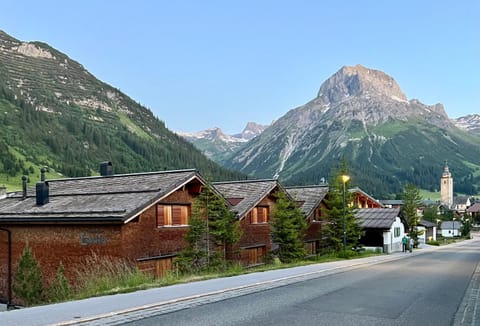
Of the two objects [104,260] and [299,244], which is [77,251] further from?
[299,244]

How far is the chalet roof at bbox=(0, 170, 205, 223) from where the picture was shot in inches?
870

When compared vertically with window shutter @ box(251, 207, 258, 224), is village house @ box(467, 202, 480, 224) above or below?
below

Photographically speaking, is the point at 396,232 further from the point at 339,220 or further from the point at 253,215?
the point at 253,215

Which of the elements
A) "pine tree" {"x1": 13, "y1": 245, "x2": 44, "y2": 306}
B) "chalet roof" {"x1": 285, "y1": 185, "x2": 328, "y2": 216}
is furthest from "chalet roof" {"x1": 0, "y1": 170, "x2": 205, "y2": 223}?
"chalet roof" {"x1": 285, "y1": 185, "x2": 328, "y2": 216}

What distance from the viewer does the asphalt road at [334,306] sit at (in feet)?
35.1

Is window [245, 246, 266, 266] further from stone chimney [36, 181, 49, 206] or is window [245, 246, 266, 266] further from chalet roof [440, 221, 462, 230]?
chalet roof [440, 221, 462, 230]

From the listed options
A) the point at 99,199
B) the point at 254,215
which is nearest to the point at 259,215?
the point at 254,215

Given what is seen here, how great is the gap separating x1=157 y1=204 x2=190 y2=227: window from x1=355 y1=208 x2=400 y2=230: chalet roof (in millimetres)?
27364

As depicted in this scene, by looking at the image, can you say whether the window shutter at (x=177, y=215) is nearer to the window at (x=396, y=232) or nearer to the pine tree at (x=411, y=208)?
the window at (x=396, y=232)

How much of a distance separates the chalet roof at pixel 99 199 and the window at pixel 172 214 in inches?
42.5

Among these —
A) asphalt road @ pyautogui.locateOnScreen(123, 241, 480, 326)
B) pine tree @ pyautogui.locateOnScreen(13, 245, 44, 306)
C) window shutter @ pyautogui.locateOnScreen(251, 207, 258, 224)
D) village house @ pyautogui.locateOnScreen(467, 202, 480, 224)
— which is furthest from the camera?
village house @ pyautogui.locateOnScreen(467, 202, 480, 224)

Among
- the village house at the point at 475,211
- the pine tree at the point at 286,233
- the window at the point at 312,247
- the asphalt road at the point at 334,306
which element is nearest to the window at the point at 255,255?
the pine tree at the point at 286,233

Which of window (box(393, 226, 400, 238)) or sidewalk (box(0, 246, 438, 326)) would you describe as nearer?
sidewalk (box(0, 246, 438, 326))

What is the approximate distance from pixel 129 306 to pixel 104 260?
35.4 feet
